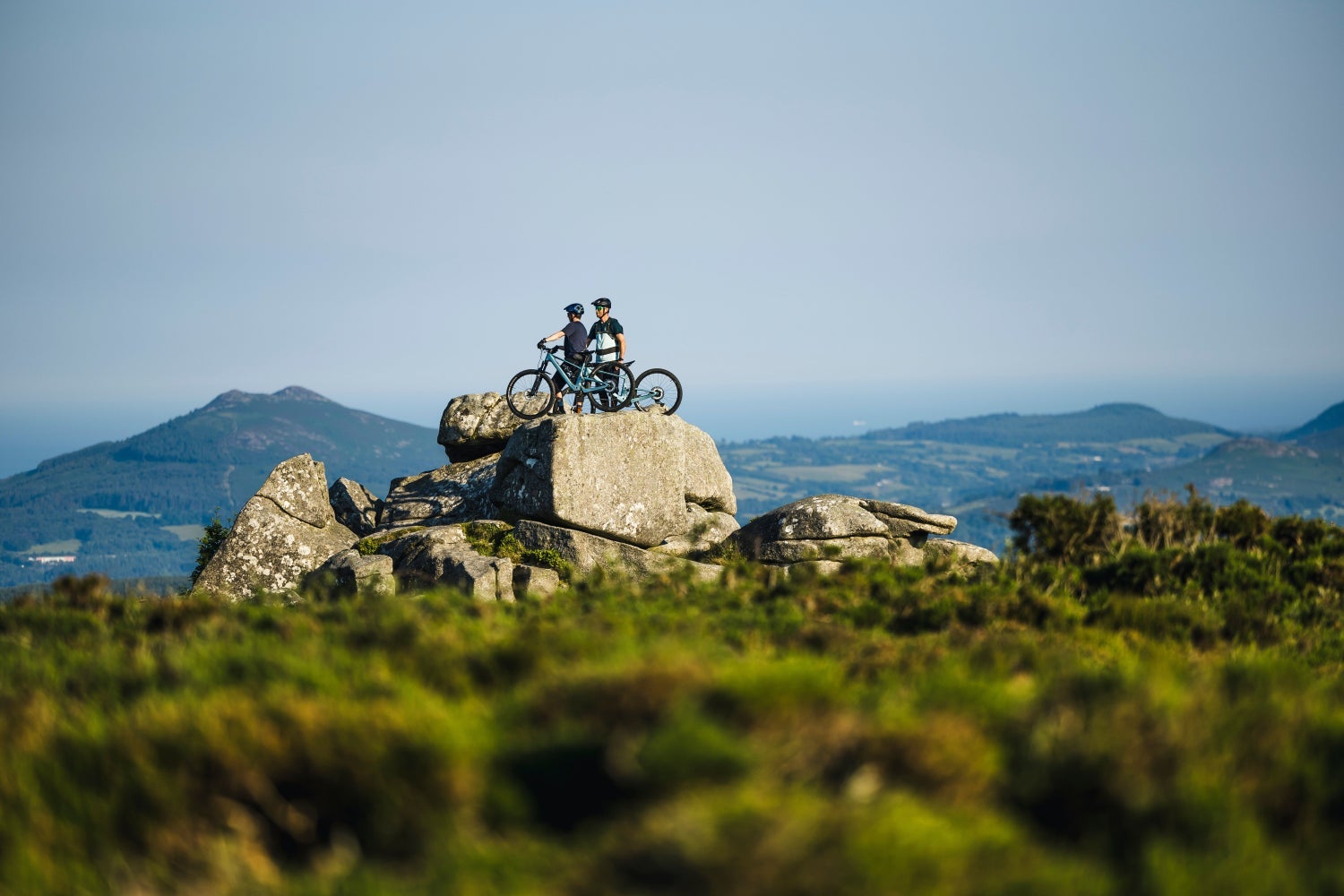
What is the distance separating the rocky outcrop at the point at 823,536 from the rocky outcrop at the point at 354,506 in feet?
35.8

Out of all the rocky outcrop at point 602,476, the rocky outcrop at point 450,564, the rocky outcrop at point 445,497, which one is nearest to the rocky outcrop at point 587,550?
the rocky outcrop at point 602,476

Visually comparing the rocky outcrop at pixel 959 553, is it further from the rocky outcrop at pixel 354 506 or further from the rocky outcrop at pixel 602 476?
the rocky outcrop at pixel 354 506

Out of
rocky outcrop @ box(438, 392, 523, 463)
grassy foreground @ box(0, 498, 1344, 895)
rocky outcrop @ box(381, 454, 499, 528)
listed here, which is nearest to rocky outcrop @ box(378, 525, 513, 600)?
rocky outcrop @ box(381, 454, 499, 528)

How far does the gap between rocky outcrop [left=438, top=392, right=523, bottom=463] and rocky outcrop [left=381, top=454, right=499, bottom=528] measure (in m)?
0.56

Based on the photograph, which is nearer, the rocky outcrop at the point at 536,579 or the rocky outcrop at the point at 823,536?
the rocky outcrop at the point at 536,579

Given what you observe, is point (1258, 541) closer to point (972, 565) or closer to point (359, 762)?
point (972, 565)

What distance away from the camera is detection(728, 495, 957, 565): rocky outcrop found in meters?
22.5

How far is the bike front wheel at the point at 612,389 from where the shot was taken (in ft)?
86.8

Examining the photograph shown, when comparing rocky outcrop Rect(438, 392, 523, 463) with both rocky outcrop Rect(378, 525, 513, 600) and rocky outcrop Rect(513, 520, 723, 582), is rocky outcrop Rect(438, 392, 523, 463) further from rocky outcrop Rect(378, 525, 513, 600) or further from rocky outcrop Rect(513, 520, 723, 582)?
rocky outcrop Rect(378, 525, 513, 600)

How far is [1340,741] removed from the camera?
7289 millimetres

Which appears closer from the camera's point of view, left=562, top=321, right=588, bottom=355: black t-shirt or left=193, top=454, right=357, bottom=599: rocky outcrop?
left=193, top=454, right=357, bottom=599: rocky outcrop

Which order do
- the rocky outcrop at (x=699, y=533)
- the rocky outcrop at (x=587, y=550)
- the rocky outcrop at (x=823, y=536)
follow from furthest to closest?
the rocky outcrop at (x=699, y=533), the rocky outcrop at (x=823, y=536), the rocky outcrop at (x=587, y=550)

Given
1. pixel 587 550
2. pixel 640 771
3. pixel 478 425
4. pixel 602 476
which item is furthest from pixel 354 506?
pixel 640 771

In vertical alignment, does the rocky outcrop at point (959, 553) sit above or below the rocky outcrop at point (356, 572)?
below
